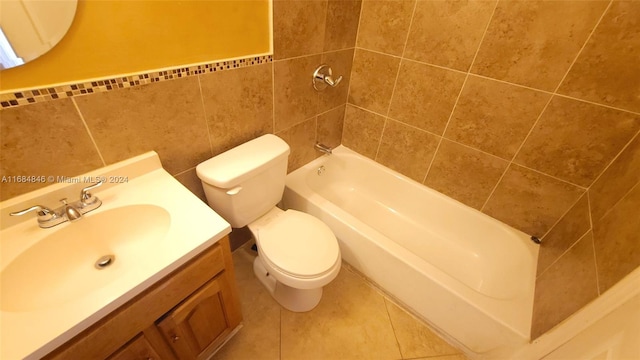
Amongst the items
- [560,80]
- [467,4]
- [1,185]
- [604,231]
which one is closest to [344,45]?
[467,4]

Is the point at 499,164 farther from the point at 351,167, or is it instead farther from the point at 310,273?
the point at 310,273

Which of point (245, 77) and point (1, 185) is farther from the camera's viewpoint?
point (245, 77)

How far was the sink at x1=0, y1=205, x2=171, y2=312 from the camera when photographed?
2.09 ft

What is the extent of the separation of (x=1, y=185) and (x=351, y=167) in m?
1.71

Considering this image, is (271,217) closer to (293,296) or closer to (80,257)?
(293,296)

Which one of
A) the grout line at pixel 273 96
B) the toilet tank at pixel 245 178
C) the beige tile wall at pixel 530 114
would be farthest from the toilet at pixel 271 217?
the beige tile wall at pixel 530 114

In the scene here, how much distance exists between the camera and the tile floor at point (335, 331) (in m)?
1.22

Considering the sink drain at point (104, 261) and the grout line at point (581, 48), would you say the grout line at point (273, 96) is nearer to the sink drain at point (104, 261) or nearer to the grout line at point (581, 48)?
the sink drain at point (104, 261)

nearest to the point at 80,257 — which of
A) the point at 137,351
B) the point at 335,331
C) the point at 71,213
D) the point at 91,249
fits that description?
the point at 91,249

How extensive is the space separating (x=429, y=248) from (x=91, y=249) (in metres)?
1.68

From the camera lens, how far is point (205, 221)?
2.55 ft

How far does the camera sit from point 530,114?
1191 millimetres

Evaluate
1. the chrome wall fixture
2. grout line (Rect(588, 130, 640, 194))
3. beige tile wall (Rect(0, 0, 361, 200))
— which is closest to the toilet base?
beige tile wall (Rect(0, 0, 361, 200))

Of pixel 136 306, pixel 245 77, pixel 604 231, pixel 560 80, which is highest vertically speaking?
pixel 560 80
